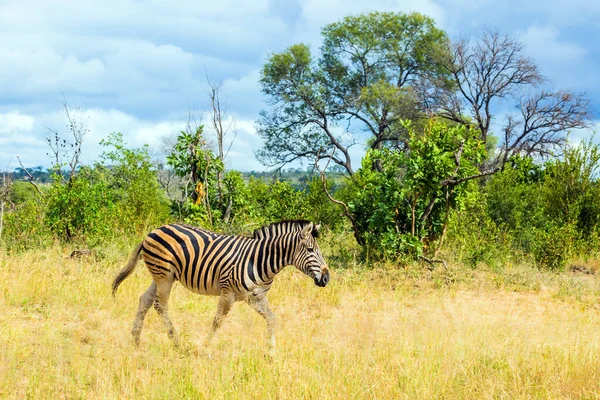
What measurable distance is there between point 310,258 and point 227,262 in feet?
3.04

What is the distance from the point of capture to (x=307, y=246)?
6.64 meters

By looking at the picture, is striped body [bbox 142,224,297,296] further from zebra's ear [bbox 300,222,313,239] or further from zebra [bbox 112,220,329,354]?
zebra's ear [bbox 300,222,313,239]

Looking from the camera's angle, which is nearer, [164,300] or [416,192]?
[164,300]

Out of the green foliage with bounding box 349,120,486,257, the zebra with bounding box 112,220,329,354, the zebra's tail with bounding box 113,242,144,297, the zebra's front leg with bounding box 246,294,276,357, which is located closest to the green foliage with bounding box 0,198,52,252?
the zebra's tail with bounding box 113,242,144,297

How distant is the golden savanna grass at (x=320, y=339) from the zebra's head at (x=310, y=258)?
2.47 feet

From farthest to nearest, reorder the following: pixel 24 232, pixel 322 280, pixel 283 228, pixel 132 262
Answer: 1. pixel 24 232
2. pixel 132 262
3. pixel 283 228
4. pixel 322 280

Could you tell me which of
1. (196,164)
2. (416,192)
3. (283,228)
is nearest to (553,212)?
(416,192)

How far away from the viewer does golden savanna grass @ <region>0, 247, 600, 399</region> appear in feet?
18.1

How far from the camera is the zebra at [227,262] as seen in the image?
6.56 meters

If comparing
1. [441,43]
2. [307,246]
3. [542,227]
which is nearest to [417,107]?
[441,43]

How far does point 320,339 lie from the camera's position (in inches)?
289

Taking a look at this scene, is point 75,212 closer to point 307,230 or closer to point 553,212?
point 307,230

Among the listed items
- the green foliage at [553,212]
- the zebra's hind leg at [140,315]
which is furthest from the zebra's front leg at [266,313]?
the green foliage at [553,212]

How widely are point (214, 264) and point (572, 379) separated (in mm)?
3831
